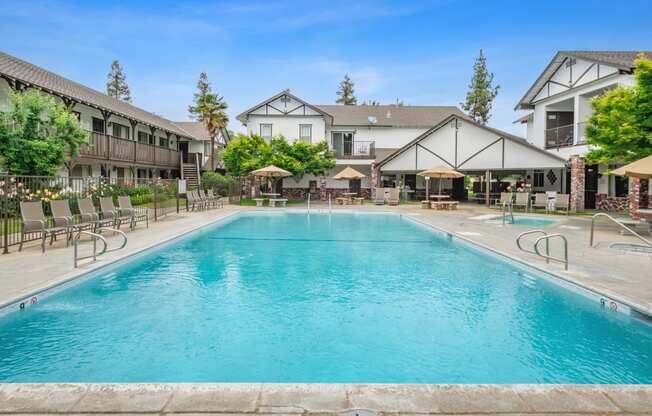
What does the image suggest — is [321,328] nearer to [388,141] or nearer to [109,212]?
[109,212]

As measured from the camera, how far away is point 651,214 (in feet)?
43.9

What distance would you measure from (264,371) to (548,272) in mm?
6138

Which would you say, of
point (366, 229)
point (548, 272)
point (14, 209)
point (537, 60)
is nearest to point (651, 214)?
point (548, 272)

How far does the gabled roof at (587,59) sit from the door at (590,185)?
232 inches

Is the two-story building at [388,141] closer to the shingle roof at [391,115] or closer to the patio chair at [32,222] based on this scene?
the shingle roof at [391,115]

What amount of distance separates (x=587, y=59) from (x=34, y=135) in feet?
83.6

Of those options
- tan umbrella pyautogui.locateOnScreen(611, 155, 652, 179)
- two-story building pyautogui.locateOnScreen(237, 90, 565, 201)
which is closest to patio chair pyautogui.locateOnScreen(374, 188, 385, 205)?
two-story building pyautogui.locateOnScreen(237, 90, 565, 201)

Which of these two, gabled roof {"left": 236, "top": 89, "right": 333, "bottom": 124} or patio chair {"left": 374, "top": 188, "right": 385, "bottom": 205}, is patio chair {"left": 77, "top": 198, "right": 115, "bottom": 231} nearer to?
patio chair {"left": 374, "top": 188, "right": 385, "bottom": 205}

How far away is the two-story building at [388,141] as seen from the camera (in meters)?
26.6

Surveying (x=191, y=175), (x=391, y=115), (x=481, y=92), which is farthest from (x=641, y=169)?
(x=481, y=92)

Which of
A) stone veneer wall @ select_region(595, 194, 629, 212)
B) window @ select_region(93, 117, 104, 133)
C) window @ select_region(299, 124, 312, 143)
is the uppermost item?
window @ select_region(299, 124, 312, 143)

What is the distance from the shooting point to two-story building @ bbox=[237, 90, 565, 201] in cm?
2662

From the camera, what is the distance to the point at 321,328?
606 centimetres

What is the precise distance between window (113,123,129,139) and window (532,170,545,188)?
28.5 m
